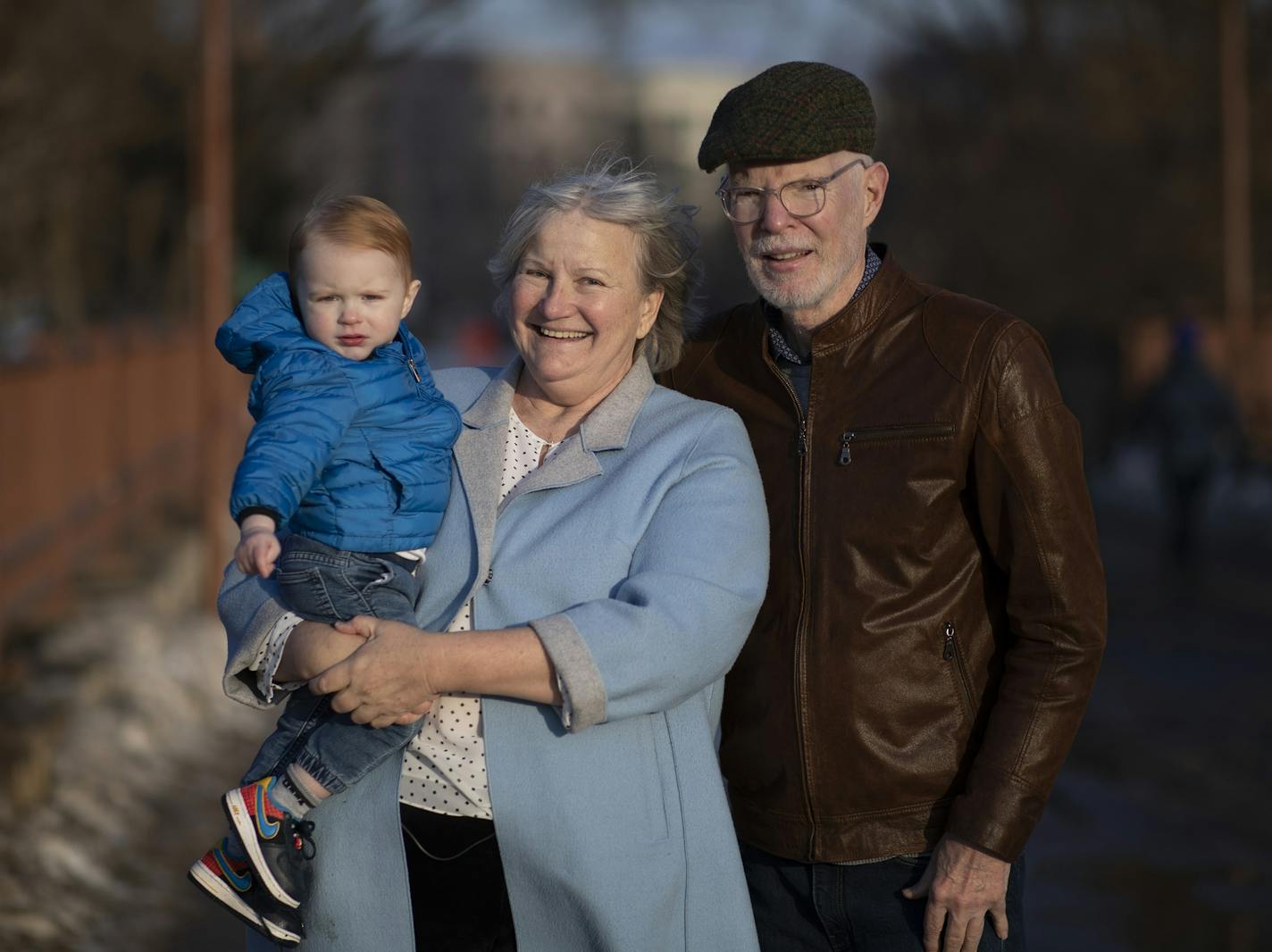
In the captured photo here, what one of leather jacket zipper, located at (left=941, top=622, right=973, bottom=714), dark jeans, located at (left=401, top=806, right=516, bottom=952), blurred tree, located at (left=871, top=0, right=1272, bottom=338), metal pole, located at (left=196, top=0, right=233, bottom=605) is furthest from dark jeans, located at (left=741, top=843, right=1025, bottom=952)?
blurred tree, located at (left=871, top=0, right=1272, bottom=338)

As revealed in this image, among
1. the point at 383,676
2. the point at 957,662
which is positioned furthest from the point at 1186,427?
the point at 383,676

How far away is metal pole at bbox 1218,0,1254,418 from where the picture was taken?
22036 millimetres

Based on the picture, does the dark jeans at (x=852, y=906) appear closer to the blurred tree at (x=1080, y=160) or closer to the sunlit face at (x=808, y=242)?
the sunlit face at (x=808, y=242)

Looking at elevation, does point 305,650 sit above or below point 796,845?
above

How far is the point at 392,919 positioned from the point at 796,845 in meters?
0.69

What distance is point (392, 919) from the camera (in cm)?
279

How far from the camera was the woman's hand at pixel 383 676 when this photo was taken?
102 inches

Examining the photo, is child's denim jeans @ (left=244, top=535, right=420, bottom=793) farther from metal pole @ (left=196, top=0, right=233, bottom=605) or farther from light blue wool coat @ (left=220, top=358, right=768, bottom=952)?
metal pole @ (left=196, top=0, right=233, bottom=605)

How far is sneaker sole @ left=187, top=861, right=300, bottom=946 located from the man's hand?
1061mm

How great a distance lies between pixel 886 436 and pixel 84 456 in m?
9.16

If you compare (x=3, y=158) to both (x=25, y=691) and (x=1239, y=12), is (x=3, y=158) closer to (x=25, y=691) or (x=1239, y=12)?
(x=25, y=691)

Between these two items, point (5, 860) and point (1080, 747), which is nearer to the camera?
point (5, 860)

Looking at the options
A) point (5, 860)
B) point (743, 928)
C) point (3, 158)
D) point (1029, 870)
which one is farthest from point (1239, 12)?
point (743, 928)

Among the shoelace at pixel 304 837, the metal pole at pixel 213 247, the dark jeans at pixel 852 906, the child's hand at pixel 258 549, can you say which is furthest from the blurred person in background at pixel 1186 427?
the child's hand at pixel 258 549
